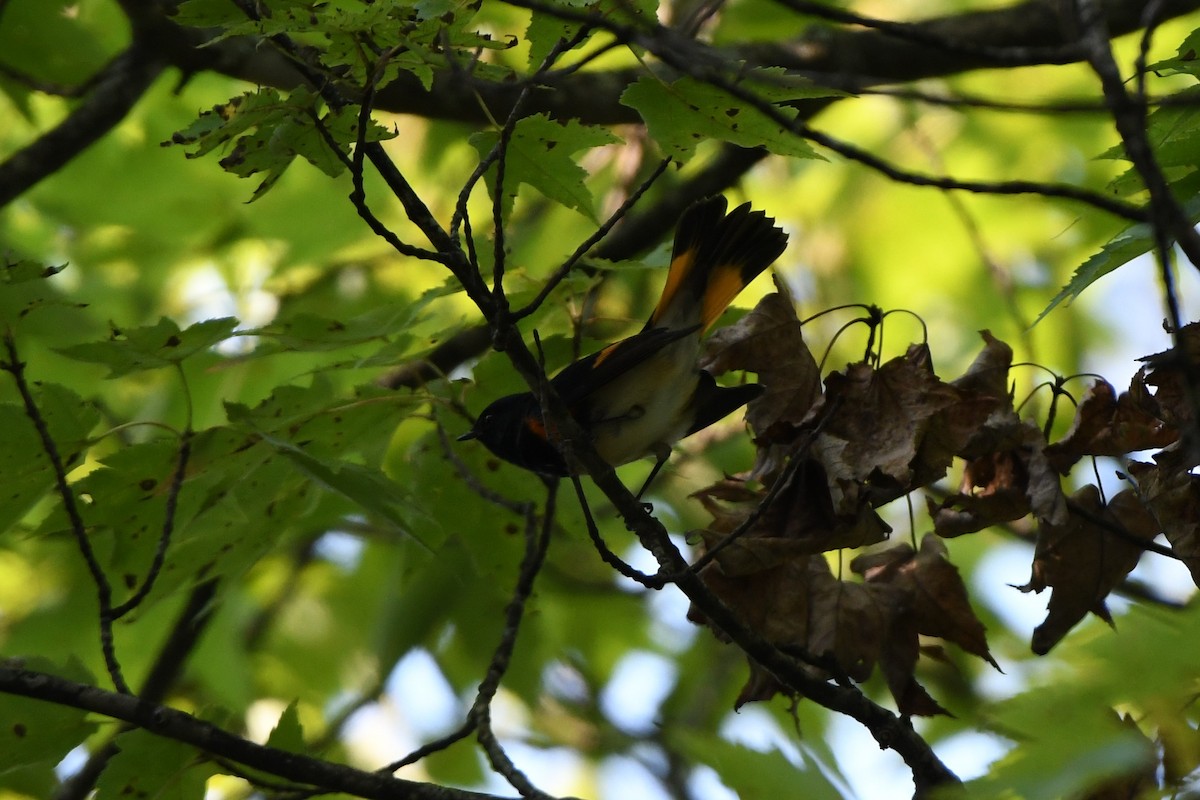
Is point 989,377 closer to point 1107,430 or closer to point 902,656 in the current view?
point 1107,430

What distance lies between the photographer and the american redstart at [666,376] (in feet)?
10.6

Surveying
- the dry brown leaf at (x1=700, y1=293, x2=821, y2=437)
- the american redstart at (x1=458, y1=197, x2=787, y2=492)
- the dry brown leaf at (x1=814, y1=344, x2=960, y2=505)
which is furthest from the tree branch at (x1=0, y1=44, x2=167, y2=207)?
the dry brown leaf at (x1=814, y1=344, x2=960, y2=505)

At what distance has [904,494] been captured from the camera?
88.7 inches

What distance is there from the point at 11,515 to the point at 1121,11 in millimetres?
3482

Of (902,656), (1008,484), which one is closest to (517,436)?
(902,656)

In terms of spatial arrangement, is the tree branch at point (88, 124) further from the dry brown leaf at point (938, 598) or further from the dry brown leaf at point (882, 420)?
the dry brown leaf at point (938, 598)

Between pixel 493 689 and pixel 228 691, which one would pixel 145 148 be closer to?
pixel 228 691

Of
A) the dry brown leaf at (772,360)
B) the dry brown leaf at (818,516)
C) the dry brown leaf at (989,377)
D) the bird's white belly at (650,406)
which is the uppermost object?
the bird's white belly at (650,406)

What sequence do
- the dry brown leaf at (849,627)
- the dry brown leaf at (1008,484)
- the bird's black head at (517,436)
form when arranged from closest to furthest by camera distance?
the dry brown leaf at (1008,484)
the dry brown leaf at (849,627)
the bird's black head at (517,436)

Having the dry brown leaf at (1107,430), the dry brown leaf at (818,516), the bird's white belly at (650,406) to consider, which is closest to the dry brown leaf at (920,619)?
the dry brown leaf at (818,516)

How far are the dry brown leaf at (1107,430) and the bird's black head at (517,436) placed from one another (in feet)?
4.03

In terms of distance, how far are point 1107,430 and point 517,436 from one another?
4.99 feet

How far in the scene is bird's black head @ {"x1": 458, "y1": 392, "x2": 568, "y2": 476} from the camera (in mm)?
3045

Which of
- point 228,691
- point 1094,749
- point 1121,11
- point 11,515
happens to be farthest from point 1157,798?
point 228,691
